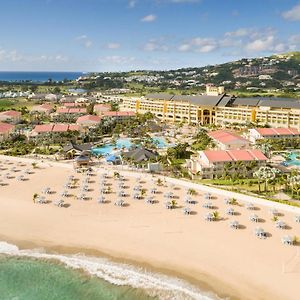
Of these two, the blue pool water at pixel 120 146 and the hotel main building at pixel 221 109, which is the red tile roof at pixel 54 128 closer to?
the blue pool water at pixel 120 146

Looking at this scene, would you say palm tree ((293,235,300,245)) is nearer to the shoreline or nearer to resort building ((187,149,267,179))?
the shoreline

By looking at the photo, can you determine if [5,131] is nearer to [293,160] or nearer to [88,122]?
[88,122]

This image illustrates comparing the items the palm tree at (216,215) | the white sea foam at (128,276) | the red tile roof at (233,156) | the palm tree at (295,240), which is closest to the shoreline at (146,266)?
the white sea foam at (128,276)

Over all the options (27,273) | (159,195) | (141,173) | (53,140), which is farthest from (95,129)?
(27,273)

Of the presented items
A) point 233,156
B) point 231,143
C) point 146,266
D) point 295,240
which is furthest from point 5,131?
point 295,240

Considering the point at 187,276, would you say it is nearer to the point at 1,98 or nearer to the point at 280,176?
the point at 280,176
